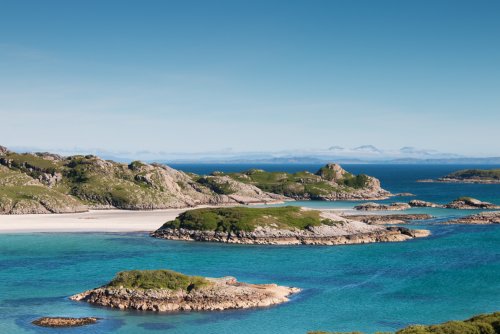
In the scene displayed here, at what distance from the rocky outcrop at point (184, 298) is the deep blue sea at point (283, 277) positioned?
173 cm

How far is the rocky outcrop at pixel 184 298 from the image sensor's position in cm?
6788

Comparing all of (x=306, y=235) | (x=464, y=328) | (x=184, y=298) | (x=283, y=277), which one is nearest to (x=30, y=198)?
(x=306, y=235)

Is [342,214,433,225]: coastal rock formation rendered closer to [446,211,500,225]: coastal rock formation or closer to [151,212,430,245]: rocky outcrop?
[446,211,500,225]: coastal rock formation

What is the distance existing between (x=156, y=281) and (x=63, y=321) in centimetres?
1261

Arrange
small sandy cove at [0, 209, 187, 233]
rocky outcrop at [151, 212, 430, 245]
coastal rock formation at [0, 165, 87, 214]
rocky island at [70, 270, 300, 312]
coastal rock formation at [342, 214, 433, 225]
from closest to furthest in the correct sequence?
rocky island at [70, 270, 300, 312]
rocky outcrop at [151, 212, 430, 245]
small sandy cove at [0, 209, 187, 233]
coastal rock formation at [342, 214, 433, 225]
coastal rock formation at [0, 165, 87, 214]

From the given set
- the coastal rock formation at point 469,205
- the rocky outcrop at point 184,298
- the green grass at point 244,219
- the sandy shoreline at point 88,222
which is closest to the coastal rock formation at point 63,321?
the rocky outcrop at point 184,298

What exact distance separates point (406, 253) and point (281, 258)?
2395 cm

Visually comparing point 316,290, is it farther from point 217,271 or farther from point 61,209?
point 61,209

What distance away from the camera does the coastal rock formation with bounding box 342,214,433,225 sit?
152500 mm

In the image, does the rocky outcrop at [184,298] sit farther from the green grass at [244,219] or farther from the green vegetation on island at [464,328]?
the green grass at [244,219]

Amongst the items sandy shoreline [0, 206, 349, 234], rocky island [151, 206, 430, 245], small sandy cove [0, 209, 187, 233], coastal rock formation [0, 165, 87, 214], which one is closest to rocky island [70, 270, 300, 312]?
rocky island [151, 206, 430, 245]

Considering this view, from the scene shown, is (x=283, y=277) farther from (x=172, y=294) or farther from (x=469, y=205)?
(x=469, y=205)

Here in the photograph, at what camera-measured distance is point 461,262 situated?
100000 millimetres

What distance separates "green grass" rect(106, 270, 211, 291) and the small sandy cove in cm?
6945
